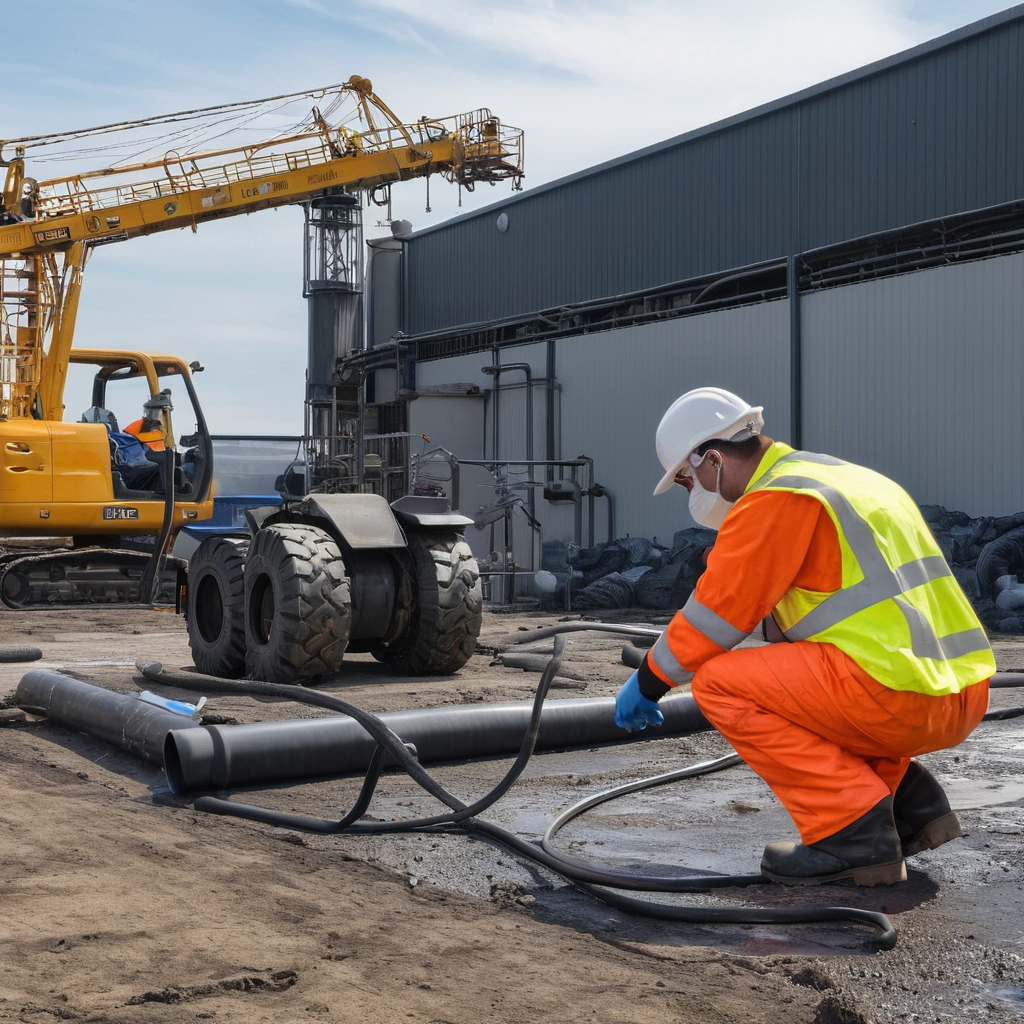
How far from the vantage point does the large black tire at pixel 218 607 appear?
901 cm

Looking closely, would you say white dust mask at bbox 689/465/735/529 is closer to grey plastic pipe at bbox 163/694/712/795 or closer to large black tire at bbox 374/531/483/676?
grey plastic pipe at bbox 163/694/712/795

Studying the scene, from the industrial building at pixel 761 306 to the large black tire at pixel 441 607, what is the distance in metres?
8.68

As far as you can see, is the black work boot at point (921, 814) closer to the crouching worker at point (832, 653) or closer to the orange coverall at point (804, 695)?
the crouching worker at point (832, 653)

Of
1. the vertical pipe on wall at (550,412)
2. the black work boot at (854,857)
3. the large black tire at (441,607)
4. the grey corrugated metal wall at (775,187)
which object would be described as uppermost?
the grey corrugated metal wall at (775,187)

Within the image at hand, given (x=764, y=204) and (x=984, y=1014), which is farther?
(x=764, y=204)

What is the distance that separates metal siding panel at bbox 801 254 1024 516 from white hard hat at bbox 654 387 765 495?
12.4 metres

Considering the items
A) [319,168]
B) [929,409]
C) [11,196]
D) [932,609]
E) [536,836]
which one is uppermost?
[319,168]

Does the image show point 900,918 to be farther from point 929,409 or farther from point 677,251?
point 677,251

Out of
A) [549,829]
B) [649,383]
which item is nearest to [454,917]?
[549,829]

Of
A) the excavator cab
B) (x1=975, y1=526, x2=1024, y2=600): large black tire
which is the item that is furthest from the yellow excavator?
(x1=975, y1=526, x2=1024, y2=600): large black tire

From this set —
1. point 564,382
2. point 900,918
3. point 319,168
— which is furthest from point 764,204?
point 900,918

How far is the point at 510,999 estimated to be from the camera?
313cm

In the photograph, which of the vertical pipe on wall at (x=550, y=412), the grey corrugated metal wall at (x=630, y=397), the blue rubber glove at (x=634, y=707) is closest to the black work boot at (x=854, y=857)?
the blue rubber glove at (x=634, y=707)

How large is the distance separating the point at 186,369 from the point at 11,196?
3780mm
